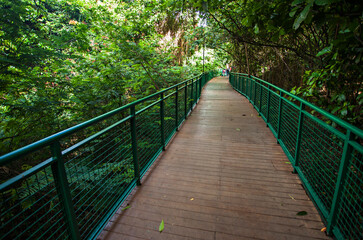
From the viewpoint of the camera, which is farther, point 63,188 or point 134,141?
point 134,141

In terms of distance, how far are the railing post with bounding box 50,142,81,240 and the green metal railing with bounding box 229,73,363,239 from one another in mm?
2283

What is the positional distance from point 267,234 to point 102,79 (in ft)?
19.4

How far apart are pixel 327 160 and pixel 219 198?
1.75 metres

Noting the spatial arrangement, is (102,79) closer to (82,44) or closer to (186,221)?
(82,44)

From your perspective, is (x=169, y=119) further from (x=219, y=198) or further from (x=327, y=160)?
(x=327, y=160)

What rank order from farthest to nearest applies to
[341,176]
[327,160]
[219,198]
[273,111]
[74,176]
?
[273,111]
[327,160]
[219,198]
[74,176]
[341,176]

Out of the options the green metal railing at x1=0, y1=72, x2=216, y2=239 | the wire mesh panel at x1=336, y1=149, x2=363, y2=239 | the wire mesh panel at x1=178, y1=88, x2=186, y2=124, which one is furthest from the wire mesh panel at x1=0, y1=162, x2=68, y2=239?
the wire mesh panel at x1=178, y1=88, x2=186, y2=124

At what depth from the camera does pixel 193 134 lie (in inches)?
207

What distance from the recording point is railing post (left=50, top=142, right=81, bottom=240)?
151 cm

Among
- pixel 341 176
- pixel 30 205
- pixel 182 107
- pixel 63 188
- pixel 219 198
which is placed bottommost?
pixel 219 198

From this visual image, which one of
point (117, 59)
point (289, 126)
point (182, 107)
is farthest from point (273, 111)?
point (117, 59)

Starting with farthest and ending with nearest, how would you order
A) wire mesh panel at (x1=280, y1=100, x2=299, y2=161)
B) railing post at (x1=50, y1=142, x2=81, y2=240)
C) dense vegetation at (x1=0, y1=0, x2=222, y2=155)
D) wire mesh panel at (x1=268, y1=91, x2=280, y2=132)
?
wire mesh panel at (x1=268, y1=91, x2=280, y2=132) → dense vegetation at (x1=0, y1=0, x2=222, y2=155) → wire mesh panel at (x1=280, y1=100, x2=299, y2=161) → railing post at (x1=50, y1=142, x2=81, y2=240)

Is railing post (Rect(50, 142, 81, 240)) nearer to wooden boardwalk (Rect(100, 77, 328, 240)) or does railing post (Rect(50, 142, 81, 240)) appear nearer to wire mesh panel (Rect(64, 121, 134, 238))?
wire mesh panel (Rect(64, 121, 134, 238))

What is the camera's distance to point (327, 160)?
2986 mm
